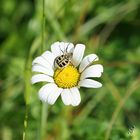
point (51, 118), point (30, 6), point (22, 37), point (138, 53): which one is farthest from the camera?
point (30, 6)

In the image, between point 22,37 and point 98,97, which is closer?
point 98,97

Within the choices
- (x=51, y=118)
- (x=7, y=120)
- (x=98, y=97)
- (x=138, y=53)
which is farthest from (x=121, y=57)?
(x=7, y=120)

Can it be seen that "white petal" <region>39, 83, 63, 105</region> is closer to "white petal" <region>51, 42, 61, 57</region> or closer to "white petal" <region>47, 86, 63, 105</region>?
"white petal" <region>47, 86, 63, 105</region>

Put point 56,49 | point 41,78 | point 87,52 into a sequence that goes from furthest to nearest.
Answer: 1. point 87,52
2. point 56,49
3. point 41,78

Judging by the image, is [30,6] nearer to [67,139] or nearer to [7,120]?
[7,120]

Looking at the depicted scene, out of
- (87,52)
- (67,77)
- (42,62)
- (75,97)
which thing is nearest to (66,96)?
(75,97)

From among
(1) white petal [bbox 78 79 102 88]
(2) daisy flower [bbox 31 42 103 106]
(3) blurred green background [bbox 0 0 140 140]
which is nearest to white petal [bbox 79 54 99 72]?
(2) daisy flower [bbox 31 42 103 106]

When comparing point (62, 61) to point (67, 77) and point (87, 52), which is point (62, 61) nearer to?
point (67, 77)
